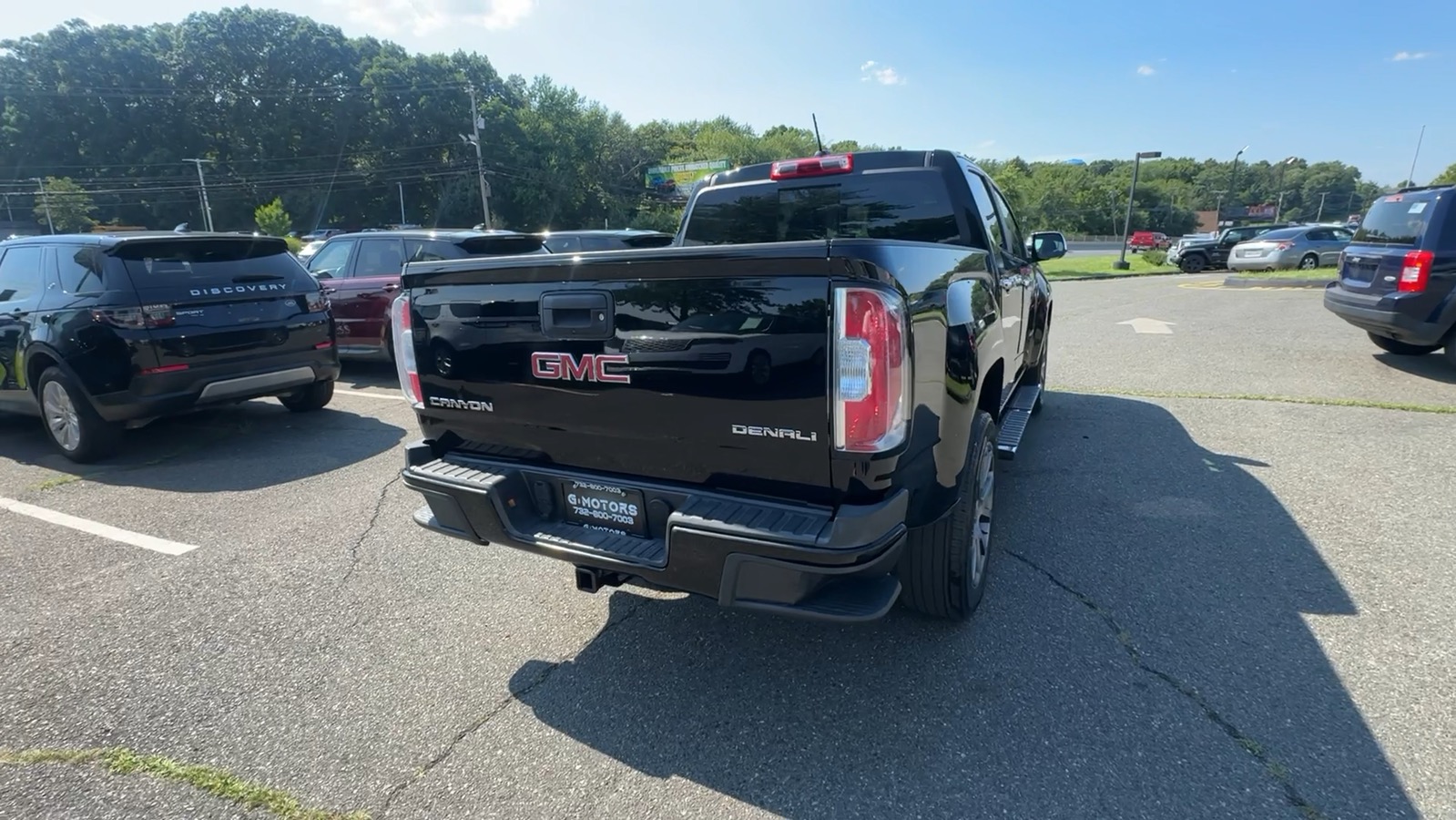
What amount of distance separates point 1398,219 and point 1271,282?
10.4m

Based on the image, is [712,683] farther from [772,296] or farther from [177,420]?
[177,420]

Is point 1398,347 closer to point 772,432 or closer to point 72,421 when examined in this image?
point 772,432

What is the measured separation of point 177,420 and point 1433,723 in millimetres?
9188

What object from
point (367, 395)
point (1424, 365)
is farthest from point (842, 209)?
point (1424, 365)

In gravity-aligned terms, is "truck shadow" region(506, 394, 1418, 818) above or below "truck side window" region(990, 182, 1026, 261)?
below

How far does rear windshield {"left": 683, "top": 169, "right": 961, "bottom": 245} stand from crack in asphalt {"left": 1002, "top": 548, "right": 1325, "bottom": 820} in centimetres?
191

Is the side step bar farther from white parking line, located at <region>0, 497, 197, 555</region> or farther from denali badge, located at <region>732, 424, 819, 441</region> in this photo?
white parking line, located at <region>0, 497, 197, 555</region>

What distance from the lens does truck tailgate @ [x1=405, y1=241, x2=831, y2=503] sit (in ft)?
7.02

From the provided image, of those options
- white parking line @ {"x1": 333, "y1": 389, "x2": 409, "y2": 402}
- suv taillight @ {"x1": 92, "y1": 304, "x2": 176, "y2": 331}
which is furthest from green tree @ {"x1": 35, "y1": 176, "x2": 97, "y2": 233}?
suv taillight @ {"x1": 92, "y1": 304, "x2": 176, "y2": 331}

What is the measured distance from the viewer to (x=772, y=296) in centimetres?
213

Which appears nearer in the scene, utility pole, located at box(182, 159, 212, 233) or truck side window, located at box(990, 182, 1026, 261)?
truck side window, located at box(990, 182, 1026, 261)

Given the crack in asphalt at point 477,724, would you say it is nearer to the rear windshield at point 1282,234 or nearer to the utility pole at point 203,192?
the rear windshield at point 1282,234

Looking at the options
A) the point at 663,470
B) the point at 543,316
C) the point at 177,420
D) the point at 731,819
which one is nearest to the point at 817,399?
the point at 663,470

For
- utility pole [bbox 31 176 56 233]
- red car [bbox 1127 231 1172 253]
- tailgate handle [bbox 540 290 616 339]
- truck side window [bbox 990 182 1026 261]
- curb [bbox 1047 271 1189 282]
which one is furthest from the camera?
utility pole [bbox 31 176 56 233]
